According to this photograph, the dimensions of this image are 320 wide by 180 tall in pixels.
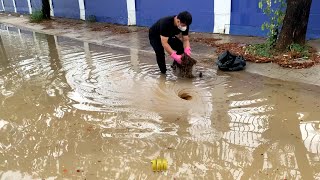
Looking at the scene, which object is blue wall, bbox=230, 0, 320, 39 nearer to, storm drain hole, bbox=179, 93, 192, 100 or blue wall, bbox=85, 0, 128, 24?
storm drain hole, bbox=179, 93, 192, 100

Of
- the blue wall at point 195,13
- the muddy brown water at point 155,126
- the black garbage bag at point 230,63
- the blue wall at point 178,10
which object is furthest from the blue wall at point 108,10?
the black garbage bag at point 230,63

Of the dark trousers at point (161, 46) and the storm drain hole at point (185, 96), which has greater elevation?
the dark trousers at point (161, 46)

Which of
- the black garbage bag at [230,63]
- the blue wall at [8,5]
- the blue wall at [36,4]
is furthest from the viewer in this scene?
the blue wall at [8,5]

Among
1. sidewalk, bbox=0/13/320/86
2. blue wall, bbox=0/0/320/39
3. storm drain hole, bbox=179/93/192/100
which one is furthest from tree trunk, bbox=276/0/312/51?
A: storm drain hole, bbox=179/93/192/100

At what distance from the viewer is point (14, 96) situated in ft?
19.0


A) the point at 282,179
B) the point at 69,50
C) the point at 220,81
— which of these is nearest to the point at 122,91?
the point at 220,81

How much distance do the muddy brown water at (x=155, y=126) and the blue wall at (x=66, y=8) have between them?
1137 cm

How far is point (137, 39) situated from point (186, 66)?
500 cm

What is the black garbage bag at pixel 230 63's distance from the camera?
650cm

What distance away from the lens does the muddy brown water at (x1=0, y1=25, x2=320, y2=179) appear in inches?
136

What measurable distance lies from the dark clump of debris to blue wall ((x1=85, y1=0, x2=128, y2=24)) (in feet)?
27.7

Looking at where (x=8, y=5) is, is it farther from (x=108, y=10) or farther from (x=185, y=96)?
(x=185, y=96)

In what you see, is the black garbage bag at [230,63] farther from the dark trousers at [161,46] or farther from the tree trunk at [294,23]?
the tree trunk at [294,23]

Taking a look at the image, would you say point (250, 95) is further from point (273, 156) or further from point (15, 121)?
point (15, 121)
